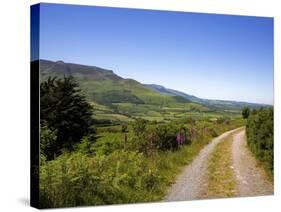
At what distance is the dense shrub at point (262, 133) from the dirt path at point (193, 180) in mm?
475

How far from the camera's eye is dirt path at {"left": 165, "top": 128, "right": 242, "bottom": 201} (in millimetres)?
13102

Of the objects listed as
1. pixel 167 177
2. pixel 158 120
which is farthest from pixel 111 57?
pixel 167 177

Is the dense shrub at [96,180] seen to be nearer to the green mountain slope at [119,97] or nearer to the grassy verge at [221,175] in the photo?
the green mountain slope at [119,97]

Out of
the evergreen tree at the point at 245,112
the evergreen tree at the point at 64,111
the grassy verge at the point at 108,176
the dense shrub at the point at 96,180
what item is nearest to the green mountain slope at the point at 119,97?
the evergreen tree at the point at 64,111

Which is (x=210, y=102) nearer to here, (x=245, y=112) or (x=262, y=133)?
(x=245, y=112)

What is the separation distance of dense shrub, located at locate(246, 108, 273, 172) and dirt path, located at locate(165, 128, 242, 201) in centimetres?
47

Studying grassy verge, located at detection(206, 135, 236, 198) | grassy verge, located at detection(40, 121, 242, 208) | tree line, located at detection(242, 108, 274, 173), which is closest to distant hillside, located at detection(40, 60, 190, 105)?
grassy verge, located at detection(40, 121, 242, 208)

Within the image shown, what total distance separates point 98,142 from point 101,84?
0.97 metres

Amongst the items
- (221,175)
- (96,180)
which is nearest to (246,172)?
(221,175)

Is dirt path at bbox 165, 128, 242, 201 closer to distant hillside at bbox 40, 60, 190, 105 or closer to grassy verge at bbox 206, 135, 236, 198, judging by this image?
grassy verge at bbox 206, 135, 236, 198

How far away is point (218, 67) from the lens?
45.5ft

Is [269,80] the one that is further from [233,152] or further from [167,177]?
[167,177]

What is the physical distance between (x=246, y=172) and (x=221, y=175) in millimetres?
538

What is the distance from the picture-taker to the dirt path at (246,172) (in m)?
13.7
